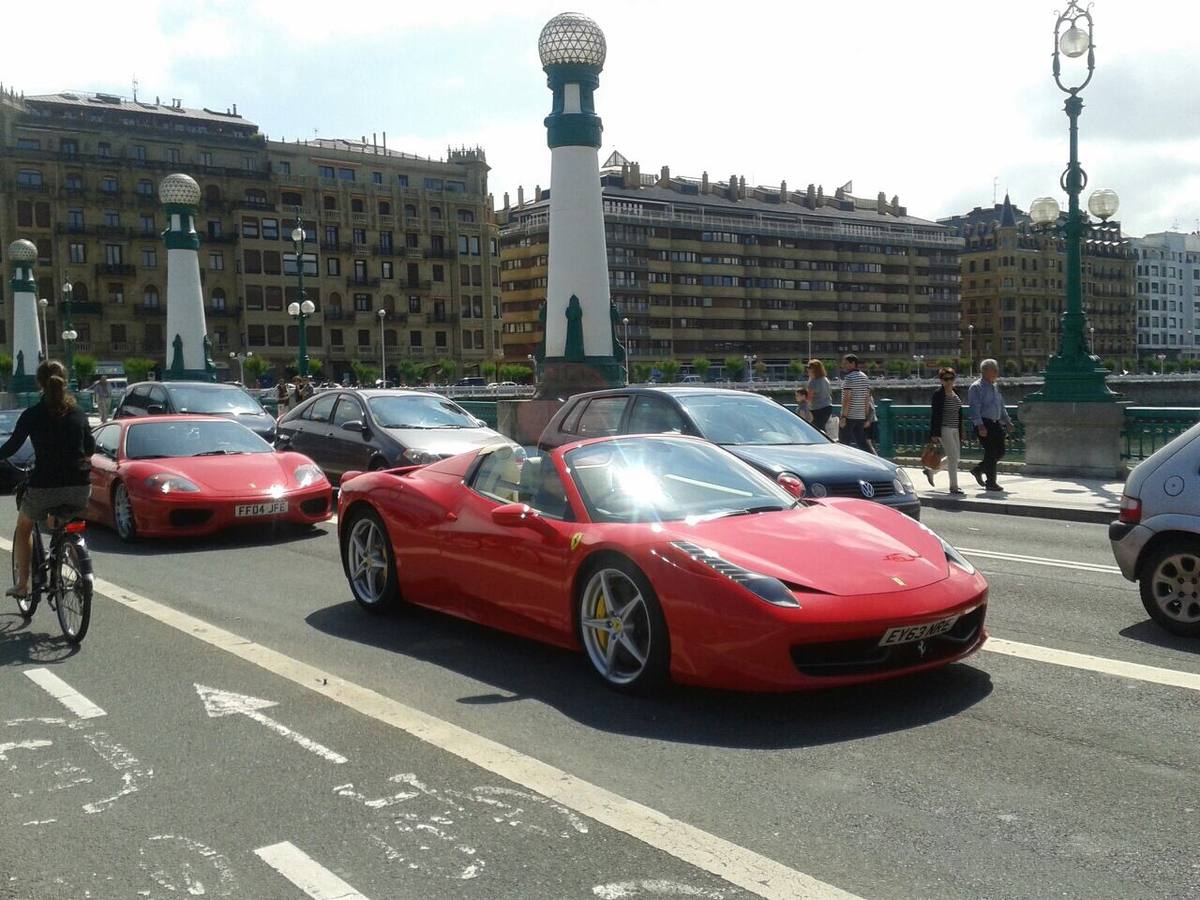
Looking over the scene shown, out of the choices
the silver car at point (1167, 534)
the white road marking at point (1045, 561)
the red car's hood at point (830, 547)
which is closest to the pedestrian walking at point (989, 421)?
the white road marking at point (1045, 561)

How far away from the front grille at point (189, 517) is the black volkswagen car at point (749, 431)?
333 centimetres

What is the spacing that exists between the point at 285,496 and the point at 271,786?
749cm

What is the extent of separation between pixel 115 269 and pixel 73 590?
8998 cm

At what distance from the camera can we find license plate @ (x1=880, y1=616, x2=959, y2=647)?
5.29 metres

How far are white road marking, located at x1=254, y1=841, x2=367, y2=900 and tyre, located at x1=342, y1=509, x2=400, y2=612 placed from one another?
388 centimetres

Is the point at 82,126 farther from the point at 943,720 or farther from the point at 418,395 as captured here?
the point at 943,720

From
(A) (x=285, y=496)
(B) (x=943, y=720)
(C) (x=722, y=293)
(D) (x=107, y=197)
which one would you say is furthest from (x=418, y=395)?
(C) (x=722, y=293)

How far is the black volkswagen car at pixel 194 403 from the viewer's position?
59.8ft

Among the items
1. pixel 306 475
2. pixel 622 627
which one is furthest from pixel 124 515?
pixel 622 627

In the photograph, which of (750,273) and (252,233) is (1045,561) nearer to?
(252,233)

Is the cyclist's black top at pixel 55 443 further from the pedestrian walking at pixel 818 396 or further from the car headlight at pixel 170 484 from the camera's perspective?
the pedestrian walking at pixel 818 396

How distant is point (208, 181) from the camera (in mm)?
94062

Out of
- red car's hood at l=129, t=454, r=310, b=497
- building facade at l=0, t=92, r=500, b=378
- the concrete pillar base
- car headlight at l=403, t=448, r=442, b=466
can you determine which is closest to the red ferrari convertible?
red car's hood at l=129, t=454, r=310, b=497

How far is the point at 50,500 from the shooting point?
7.46 m
